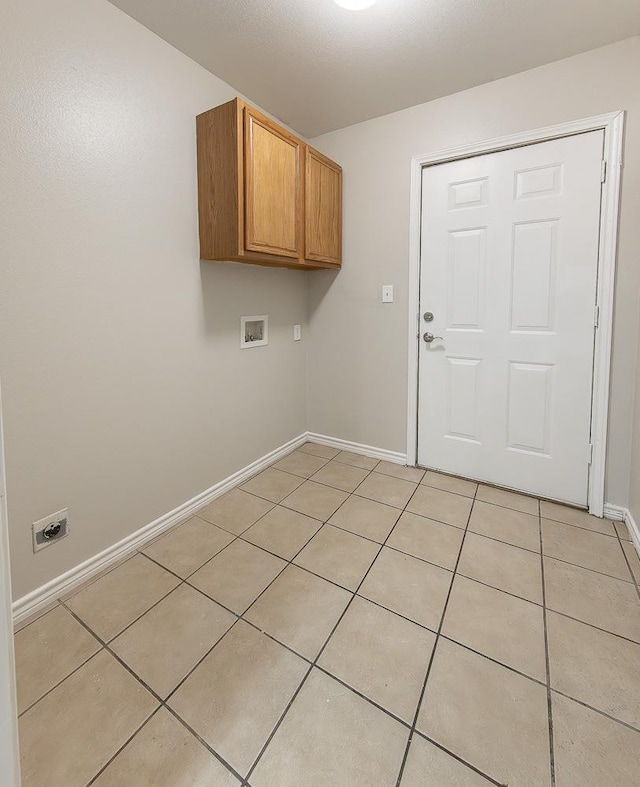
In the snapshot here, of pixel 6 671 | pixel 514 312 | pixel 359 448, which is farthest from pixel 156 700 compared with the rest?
pixel 514 312

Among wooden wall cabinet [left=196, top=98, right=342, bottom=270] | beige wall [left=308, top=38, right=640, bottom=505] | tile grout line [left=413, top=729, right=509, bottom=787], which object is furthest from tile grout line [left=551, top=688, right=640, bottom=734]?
wooden wall cabinet [left=196, top=98, right=342, bottom=270]

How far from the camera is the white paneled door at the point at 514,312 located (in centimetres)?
196

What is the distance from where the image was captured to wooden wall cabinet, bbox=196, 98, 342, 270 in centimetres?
181

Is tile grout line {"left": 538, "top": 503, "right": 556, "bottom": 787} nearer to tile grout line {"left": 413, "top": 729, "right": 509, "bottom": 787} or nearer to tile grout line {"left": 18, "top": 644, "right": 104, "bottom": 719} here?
tile grout line {"left": 413, "top": 729, "right": 509, "bottom": 787}

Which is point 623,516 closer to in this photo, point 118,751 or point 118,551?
point 118,751

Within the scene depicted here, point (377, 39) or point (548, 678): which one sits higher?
point (377, 39)

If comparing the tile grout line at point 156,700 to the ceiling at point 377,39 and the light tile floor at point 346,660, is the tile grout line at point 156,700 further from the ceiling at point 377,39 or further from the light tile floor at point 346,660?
the ceiling at point 377,39

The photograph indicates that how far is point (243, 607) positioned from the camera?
4.69ft

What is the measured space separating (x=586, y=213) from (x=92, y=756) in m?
2.80

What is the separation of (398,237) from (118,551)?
7.69 feet

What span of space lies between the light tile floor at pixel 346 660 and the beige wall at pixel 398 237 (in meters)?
0.90

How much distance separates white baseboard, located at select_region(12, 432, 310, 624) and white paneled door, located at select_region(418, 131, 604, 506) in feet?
4.41

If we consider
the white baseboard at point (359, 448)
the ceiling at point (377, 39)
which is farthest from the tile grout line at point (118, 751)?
the ceiling at point (377, 39)

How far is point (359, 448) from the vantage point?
2.87m
